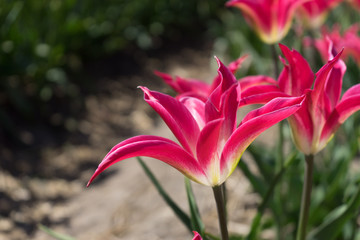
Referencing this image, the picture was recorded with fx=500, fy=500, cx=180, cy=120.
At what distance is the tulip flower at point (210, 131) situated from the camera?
0.72 metres

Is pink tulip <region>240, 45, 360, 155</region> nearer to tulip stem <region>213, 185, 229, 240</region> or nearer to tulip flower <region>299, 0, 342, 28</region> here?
tulip stem <region>213, 185, 229, 240</region>

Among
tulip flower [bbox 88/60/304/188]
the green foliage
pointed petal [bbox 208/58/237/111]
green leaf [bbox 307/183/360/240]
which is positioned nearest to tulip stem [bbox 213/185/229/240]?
tulip flower [bbox 88/60/304/188]

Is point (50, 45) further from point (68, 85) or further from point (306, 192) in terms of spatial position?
point (306, 192)

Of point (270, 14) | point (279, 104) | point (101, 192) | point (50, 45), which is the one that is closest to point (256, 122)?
point (279, 104)

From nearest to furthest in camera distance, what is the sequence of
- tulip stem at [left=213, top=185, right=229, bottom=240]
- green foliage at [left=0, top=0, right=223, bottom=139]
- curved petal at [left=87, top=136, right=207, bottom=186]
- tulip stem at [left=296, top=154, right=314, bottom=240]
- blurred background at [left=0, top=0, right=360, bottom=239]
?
curved petal at [left=87, top=136, right=207, bottom=186]
tulip stem at [left=213, top=185, right=229, bottom=240]
tulip stem at [left=296, top=154, right=314, bottom=240]
blurred background at [left=0, top=0, right=360, bottom=239]
green foliage at [left=0, top=0, right=223, bottom=139]

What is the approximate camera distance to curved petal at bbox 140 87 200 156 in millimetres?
741

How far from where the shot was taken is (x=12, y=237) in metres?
2.12

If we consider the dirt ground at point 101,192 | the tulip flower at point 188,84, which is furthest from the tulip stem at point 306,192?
the dirt ground at point 101,192

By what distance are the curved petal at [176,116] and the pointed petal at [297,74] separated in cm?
20

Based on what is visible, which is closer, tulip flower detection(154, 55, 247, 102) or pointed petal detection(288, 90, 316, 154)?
pointed petal detection(288, 90, 316, 154)

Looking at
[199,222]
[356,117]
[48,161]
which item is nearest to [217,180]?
[199,222]

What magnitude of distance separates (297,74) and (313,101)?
0.05 metres

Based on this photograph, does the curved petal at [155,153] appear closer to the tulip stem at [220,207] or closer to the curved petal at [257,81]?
the tulip stem at [220,207]

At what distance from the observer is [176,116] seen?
752mm
